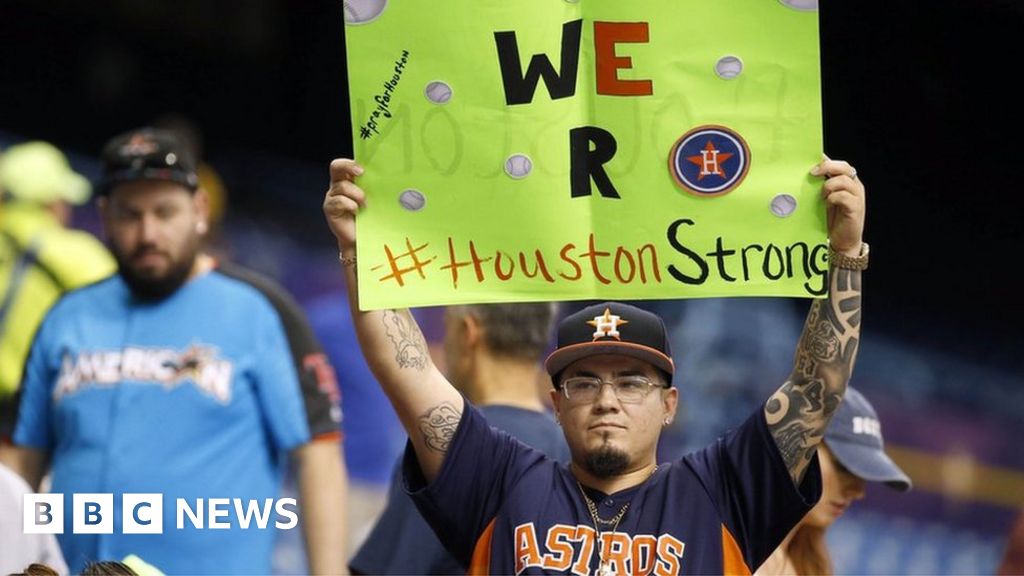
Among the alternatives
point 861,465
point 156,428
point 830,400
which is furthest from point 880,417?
point 830,400

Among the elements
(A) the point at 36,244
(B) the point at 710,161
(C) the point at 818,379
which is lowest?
(C) the point at 818,379

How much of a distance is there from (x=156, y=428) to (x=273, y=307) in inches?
23.8

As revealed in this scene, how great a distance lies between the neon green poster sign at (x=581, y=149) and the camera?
3625 mm

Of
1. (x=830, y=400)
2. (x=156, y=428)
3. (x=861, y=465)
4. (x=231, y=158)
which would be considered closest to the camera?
(x=830, y=400)

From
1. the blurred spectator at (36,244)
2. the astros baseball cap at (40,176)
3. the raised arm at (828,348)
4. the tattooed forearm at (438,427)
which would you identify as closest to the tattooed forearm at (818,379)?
the raised arm at (828,348)

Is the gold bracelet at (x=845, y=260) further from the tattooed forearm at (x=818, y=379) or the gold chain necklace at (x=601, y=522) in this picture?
the gold chain necklace at (x=601, y=522)

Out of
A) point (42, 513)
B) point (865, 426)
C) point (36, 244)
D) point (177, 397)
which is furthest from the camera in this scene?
point (36, 244)

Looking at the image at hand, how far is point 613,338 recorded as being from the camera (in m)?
3.65

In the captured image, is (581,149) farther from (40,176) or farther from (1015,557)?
(40,176)

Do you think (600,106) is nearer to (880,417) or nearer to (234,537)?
(234,537)

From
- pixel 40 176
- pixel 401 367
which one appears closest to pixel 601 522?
pixel 401 367

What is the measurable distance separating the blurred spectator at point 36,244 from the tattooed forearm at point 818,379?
142 inches

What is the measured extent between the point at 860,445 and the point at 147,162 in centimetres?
248

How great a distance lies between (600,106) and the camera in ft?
12.1
